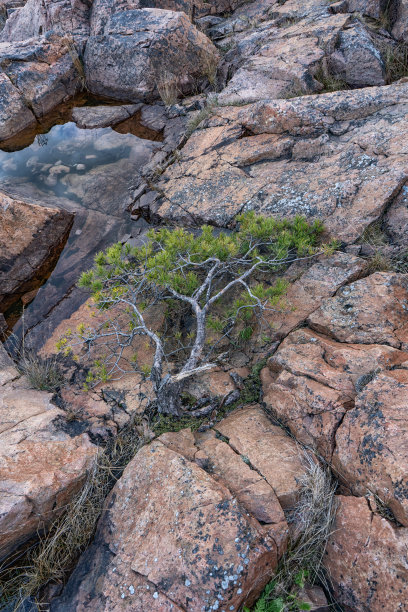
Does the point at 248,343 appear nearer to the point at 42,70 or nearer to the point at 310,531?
the point at 310,531

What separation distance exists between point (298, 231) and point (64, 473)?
2800mm

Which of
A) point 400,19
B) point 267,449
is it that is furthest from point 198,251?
point 400,19

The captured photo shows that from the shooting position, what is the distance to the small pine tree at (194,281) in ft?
10.6

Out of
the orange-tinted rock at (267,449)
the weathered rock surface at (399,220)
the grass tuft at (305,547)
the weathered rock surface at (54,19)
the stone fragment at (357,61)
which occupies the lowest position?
the grass tuft at (305,547)

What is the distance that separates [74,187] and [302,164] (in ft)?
10.2

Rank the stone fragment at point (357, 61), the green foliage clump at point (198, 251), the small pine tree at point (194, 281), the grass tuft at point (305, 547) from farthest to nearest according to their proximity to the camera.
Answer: the stone fragment at point (357, 61)
the green foliage clump at point (198, 251)
the small pine tree at point (194, 281)
the grass tuft at point (305, 547)

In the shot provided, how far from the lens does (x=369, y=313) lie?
3018mm

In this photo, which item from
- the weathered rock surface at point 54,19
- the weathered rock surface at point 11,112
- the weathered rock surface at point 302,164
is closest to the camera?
the weathered rock surface at point 302,164

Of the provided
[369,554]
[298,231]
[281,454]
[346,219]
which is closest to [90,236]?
[298,231]

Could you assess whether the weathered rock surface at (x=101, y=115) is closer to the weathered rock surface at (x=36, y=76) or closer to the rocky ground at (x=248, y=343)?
the rocky ground at (x=248, y=343)

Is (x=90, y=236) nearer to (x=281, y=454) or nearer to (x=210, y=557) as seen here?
(x=281, y=454)

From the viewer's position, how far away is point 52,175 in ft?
18.8

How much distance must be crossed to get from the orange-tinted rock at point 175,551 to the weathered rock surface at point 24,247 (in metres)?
2.95

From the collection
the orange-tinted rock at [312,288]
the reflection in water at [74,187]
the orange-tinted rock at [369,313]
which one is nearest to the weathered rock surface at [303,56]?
the reflection in water at [74,187]
